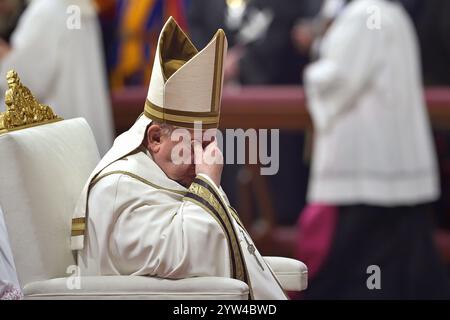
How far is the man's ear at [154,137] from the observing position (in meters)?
3.58

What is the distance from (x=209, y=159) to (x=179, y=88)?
0.21 metres

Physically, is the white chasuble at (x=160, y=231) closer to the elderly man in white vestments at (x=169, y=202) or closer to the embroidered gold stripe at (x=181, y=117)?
the elderly man in white vestments at (x=169, y=202)

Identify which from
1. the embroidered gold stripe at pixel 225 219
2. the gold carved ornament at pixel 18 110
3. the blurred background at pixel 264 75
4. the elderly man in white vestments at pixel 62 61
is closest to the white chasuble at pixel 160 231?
the embroidered gold stripe at pixel 225 219

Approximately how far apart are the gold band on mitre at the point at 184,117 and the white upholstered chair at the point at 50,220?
0.39 meters

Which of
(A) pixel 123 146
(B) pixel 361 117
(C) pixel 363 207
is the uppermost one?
(A) pixel 123 146

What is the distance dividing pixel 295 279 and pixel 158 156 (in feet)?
1.93

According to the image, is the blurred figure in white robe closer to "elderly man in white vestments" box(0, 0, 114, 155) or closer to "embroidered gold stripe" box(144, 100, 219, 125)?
"elderly man in white vestments" box(0, 0, 114, 155)

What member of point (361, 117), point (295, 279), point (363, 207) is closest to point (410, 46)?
point (361, 117)

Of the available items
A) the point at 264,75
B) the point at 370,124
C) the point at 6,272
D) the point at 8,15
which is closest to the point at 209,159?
the point at 6,272

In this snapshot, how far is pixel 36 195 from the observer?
12.1ft

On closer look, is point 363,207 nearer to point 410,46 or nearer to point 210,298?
point 410,46

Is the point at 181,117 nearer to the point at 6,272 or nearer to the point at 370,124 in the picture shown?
the point at 6,272
